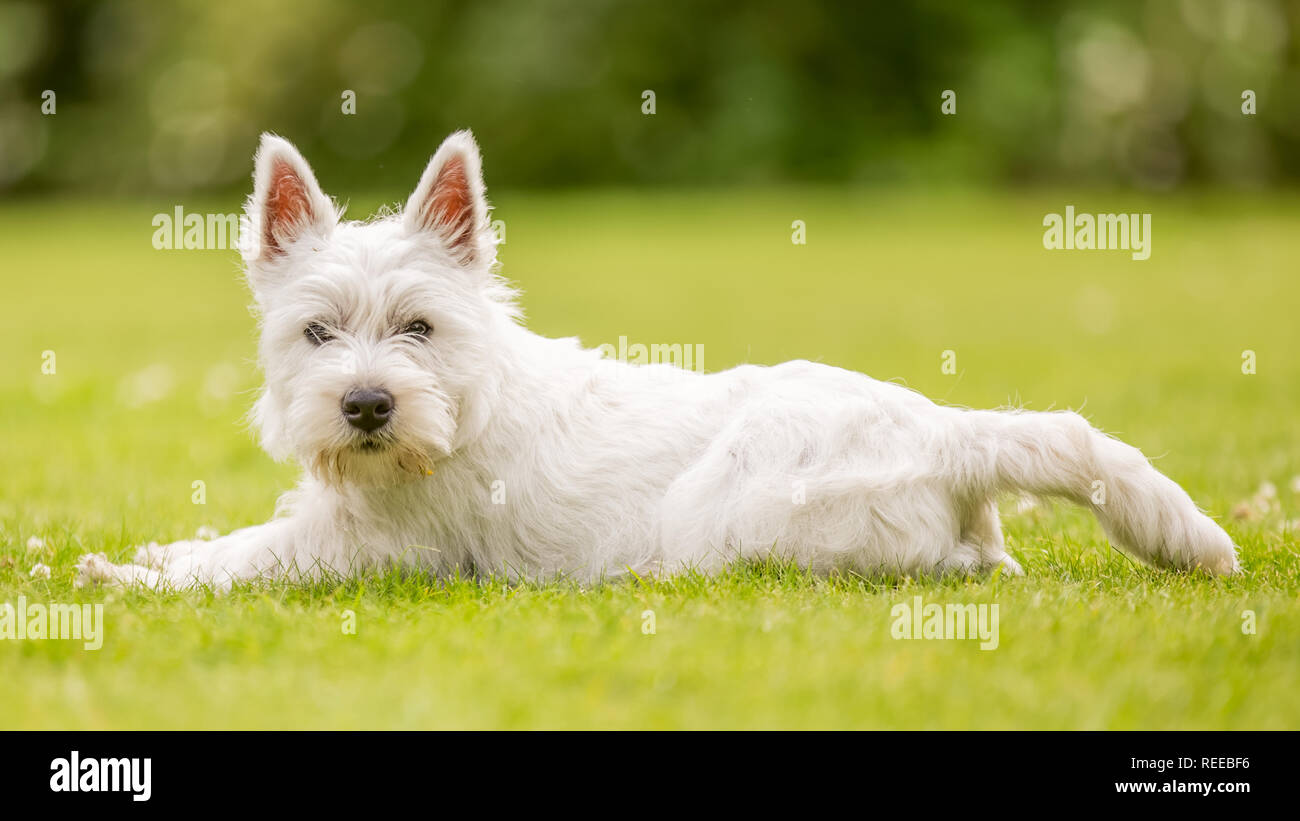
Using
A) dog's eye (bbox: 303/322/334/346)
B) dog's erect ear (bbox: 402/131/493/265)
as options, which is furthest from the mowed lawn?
dog's erect ear (bbox: 402/131/493/265)

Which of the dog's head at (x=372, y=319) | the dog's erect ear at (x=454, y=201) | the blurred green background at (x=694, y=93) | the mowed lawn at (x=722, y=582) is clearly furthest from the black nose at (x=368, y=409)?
the blurred green background at (x=694, y=93)

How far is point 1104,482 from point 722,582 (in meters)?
1.48

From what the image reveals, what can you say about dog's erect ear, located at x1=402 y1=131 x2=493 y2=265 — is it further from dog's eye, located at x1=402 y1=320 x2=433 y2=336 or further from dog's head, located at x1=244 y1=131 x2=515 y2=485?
dog's eye, located at x1=402 y1=320 x2=433 y2=336

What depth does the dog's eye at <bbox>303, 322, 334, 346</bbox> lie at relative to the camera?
5.45m

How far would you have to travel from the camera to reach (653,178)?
39.7 metres

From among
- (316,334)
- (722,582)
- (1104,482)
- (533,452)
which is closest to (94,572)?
(316,334)

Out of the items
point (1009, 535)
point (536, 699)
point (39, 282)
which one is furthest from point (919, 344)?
point (39, 282)

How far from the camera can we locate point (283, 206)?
5.63 meters

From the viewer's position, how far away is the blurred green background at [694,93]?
34.8 meters

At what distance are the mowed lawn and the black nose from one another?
2.21 feet

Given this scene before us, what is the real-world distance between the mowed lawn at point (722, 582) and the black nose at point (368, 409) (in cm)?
67

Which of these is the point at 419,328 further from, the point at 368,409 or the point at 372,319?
the point at 368,409
